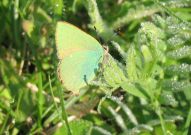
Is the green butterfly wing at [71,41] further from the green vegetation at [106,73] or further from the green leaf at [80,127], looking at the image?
the green leaf at [80,127]

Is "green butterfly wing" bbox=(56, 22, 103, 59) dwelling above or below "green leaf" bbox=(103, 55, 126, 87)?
above

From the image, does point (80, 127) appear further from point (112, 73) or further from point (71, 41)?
point (71, 41)

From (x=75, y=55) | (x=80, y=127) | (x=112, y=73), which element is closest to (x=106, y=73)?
(x=112, y=73)

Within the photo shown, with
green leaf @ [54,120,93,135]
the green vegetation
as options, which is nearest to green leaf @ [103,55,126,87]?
the green vegetation

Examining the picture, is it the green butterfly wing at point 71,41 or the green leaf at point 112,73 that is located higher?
the green butterfly wing at point 71,41

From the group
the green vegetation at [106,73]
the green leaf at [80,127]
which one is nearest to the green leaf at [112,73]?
the green vegetation at [106,73]

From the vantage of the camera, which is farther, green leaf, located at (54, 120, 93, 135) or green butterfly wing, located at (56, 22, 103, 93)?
green leaf, located at (54, 120, 93, 135)

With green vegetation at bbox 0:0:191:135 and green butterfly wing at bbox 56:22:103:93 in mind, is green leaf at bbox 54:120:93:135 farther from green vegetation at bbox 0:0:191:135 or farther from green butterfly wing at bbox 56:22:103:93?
green butterfly wing at bbox 56:22:103:93
